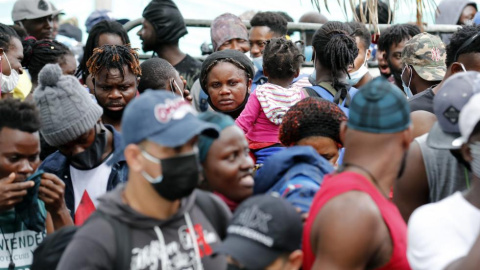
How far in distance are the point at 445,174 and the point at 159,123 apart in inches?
68.5

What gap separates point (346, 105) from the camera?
242 inches

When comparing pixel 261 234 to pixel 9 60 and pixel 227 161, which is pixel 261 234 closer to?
pixel 227 161

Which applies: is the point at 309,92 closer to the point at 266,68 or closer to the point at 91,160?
the point at 266,68

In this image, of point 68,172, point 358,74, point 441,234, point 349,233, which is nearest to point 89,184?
point 68,172

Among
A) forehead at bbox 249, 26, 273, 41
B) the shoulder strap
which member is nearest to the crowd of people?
the shoulder strap

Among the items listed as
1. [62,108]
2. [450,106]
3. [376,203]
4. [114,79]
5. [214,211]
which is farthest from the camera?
[114,79]

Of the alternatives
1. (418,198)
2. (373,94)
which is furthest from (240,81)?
(373,94)

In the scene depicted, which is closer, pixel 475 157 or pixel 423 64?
pixel 475 157

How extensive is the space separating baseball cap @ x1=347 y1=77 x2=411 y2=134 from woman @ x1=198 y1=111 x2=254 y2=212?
716mm

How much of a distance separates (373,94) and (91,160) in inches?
80.9

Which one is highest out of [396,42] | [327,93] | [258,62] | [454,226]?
[454,226]

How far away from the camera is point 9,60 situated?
690 centimetres

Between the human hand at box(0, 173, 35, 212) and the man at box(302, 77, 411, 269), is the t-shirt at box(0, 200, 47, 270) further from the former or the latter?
the man at box(302, 77, 411, 269)

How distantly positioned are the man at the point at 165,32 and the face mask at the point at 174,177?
495cm
